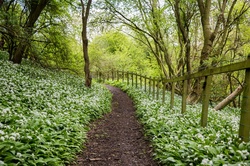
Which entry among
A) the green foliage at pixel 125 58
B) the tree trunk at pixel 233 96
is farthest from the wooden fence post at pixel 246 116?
the green foliage at pixel 125 58

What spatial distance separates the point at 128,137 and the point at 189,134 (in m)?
2.44

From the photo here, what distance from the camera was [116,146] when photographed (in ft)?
20.2

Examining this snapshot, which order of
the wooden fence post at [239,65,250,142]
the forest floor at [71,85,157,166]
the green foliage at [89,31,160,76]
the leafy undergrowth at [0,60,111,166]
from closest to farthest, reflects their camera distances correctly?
the leafy undergrowth at [0,60,111,166] < the wooden fence post at [239,65,250,142] < the forest floor at [71,85,157,166] < the green foliage at [89,31,160,76]

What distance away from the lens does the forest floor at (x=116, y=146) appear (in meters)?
5.11

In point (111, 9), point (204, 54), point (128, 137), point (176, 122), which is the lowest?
point (128, 137)

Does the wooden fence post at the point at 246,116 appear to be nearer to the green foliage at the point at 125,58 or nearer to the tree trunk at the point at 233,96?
the tree trunk at the point at 233,96

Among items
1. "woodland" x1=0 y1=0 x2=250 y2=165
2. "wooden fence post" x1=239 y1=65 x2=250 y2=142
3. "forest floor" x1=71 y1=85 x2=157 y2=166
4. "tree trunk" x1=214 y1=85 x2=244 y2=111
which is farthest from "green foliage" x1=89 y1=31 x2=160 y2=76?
"wooden fence post" x1=239 y1=65 x2=250 y2=142

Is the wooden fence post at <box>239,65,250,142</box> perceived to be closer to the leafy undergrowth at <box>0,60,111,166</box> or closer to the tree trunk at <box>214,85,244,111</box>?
the leafy undergrowth at <box>0,60,111,166</box>

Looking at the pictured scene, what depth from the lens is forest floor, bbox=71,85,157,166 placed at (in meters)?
5.11

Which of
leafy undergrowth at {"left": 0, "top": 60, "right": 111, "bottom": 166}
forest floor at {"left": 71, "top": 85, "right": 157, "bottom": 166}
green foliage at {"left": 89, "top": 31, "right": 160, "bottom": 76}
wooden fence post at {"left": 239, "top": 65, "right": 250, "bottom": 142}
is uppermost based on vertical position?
green foliage at {"left": 89, "top": 31, "right": 160, "bottom": 76}

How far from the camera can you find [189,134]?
5.13 m

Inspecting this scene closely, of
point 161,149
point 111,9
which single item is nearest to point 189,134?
point 161,149

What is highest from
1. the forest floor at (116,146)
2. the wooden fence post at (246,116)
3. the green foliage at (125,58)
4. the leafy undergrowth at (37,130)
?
the green foliage at (125,58)

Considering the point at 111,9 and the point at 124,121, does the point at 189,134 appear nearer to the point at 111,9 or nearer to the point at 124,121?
the point at 124,121
